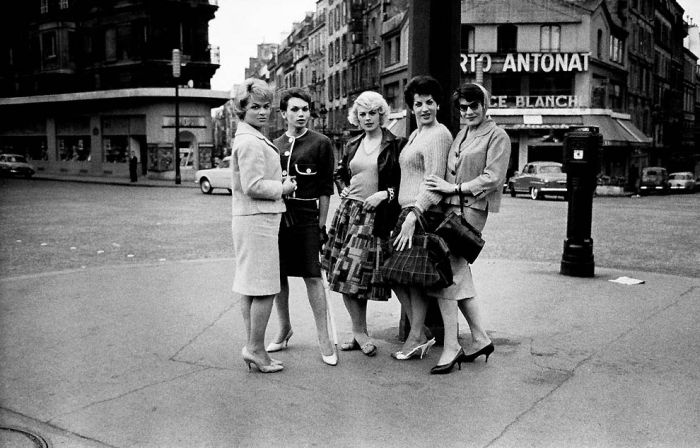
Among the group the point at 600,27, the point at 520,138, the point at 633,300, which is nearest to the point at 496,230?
the point at 633,300

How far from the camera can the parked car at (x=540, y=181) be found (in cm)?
2803

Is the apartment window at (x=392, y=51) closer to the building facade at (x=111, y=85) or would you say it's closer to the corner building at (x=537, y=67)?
the corner building at (x=537, y=67)

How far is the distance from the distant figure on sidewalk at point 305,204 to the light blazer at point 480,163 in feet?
2.83

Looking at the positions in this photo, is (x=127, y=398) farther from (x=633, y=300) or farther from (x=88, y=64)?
(x=88, y=64)

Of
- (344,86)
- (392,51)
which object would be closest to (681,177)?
(392,51)

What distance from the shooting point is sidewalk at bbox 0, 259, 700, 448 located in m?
3.55

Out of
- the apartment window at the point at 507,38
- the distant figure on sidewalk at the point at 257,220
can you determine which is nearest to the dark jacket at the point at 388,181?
the distant figure on sidewalk at the point at 257,220

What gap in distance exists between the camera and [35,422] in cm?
367

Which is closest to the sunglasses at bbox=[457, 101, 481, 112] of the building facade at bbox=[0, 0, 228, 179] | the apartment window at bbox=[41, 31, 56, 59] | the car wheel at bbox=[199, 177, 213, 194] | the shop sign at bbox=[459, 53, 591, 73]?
the car wheel at bbox=[199, 177, 213, 194]

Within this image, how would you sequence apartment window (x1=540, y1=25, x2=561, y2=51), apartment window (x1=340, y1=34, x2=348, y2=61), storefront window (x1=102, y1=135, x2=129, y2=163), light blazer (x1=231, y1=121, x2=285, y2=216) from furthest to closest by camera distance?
apartment window (x1=340, y1=34, x2=348, y2=61), storefront window (x1=102, y1=135, x2=129, y2=163), apartment window (x1=540, y1=25, x2=561, y2=51), light blazer (x1=231, y1=121, x2=285, y2=216)

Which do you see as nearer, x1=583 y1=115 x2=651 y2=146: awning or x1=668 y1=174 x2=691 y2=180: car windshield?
x1=668 y1=174 x2=691 y2=180: car windshield

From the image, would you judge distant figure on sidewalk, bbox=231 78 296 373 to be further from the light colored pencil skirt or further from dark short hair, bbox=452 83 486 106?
dark short hair, bbox=452 83 486 106

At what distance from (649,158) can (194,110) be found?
1499 inches

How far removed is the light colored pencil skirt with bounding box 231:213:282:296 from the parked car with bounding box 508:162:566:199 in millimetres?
24847
